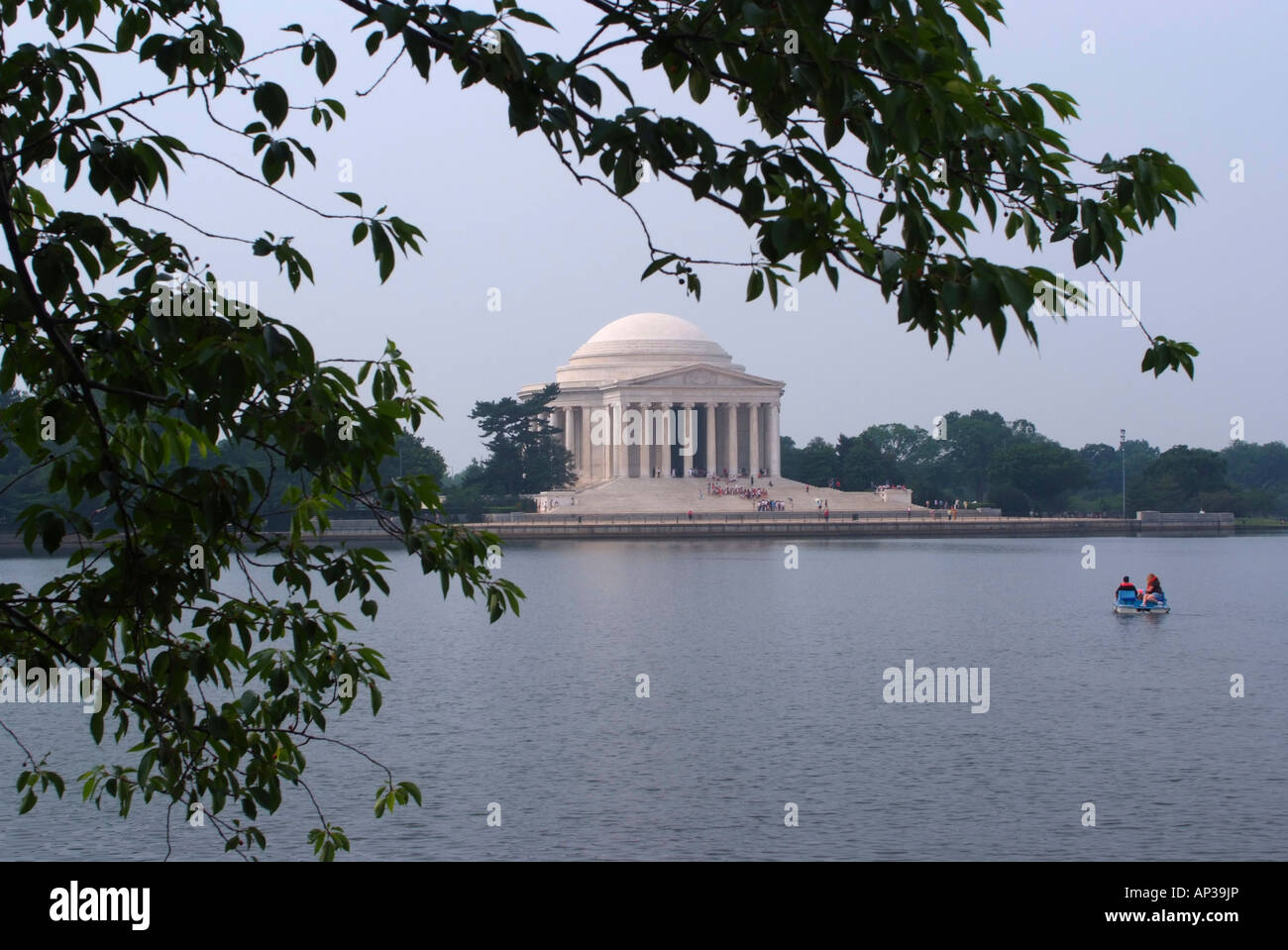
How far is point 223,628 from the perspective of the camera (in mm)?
6668

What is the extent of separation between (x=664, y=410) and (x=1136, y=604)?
91422mm

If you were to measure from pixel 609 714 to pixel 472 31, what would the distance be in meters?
23.7

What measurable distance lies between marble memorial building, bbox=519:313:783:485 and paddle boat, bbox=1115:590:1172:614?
88.1m

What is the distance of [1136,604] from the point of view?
4672 centimetres

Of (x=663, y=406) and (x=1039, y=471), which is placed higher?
(x=663, y=406)

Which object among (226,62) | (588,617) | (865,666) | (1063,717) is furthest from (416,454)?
(226,62)

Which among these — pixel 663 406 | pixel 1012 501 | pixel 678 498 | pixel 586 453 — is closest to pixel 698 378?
pixel 663 406

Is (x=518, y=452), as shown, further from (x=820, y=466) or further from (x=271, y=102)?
(x=271, y=102)

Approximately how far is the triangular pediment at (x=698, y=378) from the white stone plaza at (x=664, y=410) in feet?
0.29

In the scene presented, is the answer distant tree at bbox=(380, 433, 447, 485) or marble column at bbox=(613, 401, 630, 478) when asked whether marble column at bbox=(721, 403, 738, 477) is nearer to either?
marble column at bbox=(613, 401, 630, 478)

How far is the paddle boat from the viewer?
152 feet

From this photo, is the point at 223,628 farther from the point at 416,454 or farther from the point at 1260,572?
the point at 416,454

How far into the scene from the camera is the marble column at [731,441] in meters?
142

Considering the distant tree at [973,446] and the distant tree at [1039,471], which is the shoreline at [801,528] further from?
the distant tree at [973,446]
